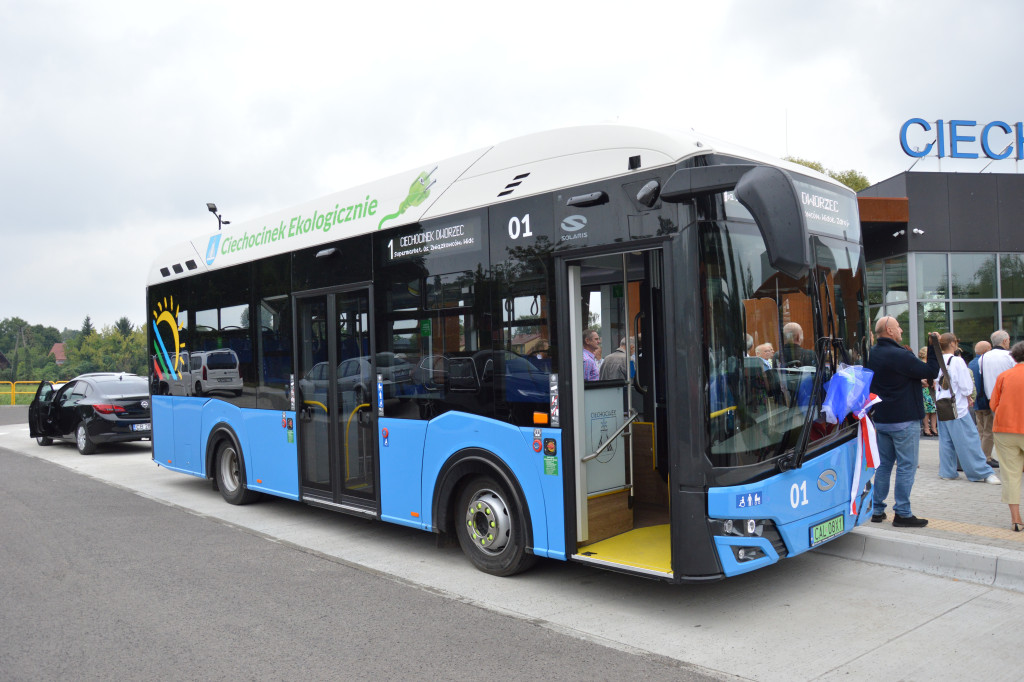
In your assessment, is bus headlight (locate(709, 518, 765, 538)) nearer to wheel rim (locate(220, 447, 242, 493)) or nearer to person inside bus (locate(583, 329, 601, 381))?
person inside bus (locate(583, 329, 601, 381))

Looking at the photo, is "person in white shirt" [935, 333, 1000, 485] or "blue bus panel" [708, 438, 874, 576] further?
"person in white shirt" [935, 333, 1000, 485]

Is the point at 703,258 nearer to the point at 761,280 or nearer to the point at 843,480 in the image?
the point at 761,280

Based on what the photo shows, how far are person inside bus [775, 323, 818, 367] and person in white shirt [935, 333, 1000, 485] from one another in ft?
15.6

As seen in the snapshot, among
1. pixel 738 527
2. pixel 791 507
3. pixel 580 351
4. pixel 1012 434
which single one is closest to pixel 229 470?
pixel 580 351

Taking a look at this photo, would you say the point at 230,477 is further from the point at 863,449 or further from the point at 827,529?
the point at 863,449

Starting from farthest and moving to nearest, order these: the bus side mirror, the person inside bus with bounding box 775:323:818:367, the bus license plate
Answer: the bus license plate → the person inside bus with bounding box 775:323:818:367 → the bus side mirror

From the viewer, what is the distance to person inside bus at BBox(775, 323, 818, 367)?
16.2ft

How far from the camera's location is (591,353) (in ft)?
19.8

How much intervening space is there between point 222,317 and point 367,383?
10.3 feet

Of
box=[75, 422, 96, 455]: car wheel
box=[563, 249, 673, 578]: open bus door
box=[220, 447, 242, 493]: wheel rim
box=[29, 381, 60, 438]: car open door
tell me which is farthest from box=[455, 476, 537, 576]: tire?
box=[29, 381, 60, 438]: car open door

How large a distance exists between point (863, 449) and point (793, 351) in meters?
1.18

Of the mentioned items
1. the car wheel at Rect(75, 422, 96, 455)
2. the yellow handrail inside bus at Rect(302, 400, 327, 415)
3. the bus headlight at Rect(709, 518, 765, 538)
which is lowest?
the car wheel at Rect(75, 422, 96, 455)

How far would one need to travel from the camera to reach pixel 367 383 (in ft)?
23.2

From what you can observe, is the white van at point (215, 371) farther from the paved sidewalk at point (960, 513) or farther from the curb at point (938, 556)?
the paved sidewalk at point (960, 513)
